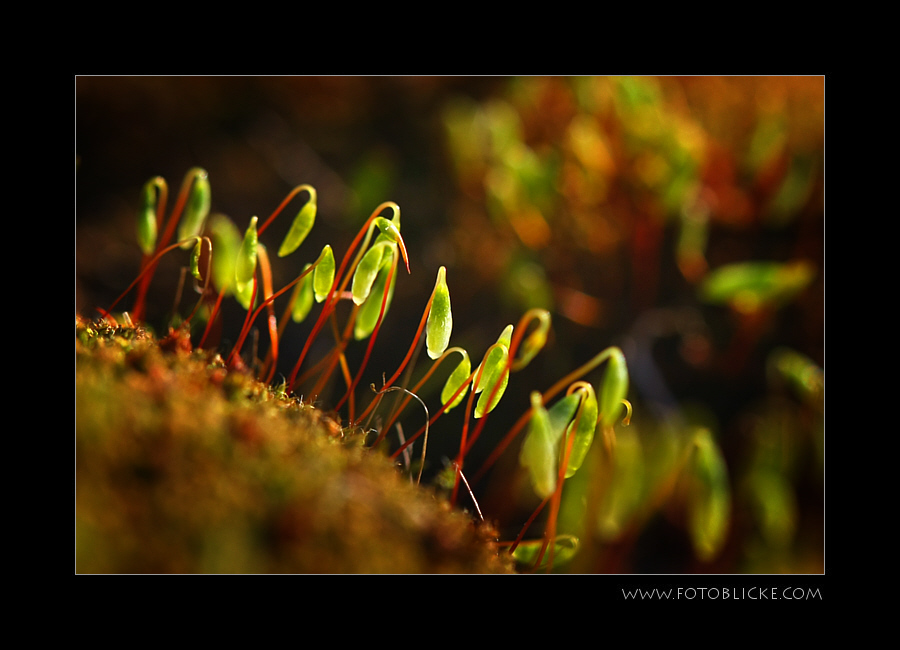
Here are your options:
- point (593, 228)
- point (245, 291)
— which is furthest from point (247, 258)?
point (593, 228)

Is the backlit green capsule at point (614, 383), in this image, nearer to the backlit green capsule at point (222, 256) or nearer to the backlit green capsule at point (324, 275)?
the backlit green capsule at point (324, 275)

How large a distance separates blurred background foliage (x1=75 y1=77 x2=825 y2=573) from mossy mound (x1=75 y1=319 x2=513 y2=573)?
21.4 inches

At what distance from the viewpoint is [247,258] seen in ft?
2.00

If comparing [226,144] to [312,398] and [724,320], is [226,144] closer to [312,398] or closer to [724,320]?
[312,398]

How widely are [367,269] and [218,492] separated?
0.26 m

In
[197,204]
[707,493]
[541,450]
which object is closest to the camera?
[541,450]

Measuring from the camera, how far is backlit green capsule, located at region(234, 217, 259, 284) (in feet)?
1.95

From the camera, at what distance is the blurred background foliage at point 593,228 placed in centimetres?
106

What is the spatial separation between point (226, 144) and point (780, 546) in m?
1.47

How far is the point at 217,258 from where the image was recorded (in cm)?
92

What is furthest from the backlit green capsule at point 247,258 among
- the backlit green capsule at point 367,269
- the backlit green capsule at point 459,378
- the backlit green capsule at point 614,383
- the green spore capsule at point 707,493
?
the green spore capsule at point 707,493

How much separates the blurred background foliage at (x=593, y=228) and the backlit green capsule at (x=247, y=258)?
1.32 feet

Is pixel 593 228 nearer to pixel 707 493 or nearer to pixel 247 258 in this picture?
pixel 707 493

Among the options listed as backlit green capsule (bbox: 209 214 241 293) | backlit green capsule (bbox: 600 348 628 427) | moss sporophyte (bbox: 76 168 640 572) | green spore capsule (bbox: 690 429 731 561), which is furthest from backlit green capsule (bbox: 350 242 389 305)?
green spore capsule (bbox: 690 429 731 561)
